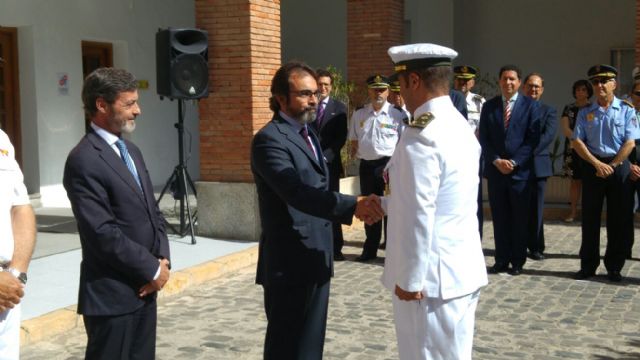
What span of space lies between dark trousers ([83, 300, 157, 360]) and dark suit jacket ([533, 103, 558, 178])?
5476 millimetres

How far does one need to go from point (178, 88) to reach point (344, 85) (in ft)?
13.6

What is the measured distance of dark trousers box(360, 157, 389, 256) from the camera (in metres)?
8.82

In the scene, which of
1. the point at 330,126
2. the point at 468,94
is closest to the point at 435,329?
the point at 330,126

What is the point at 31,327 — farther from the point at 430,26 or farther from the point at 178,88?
the point at 430,26

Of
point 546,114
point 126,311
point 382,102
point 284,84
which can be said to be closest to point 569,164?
point 546,114

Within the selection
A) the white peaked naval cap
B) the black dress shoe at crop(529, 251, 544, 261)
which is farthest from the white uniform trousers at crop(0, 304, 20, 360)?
the black dress shoe at crop(529, 251, 544, 261)

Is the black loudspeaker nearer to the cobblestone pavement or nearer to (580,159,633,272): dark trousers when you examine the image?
the cobblestone pavement

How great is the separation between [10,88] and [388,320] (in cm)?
786

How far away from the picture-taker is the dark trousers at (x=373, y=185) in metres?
8.82

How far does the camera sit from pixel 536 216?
28.8 ft

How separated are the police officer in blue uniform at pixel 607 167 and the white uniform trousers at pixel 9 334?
5.87 metres

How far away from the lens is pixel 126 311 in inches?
138

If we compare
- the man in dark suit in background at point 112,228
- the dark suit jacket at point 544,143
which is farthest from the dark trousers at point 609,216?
the man in dark suit in background at point 112,228

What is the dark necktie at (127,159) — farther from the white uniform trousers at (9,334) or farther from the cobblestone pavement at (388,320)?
the cobblestone pavement at (388,320)
